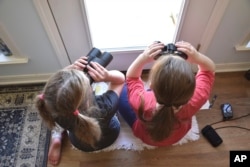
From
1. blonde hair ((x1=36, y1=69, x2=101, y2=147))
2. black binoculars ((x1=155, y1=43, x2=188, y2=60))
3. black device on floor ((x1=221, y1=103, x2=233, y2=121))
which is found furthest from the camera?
black device on floor ((x1=221, y1=103, x2=233, y2=121))

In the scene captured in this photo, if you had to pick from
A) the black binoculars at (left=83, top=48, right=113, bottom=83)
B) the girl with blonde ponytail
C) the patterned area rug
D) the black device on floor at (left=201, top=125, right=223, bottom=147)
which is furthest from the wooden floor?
the black binoculars at (left=83, top=48, right=113, bottom=83)

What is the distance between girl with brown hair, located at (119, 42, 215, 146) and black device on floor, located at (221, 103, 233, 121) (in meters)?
0.38

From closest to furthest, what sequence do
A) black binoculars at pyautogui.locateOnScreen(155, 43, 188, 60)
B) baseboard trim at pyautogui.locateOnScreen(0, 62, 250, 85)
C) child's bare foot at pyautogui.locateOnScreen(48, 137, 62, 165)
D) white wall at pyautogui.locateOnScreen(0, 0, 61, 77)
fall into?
black binoculars at pyautogui.locateOnScreen(155, 43, 188, 60) → white wall at pyautogui.locateOnScreen(0, 0, 61, 77) → child's bare foot at pyautogui.locateOnScreen(48, 137, 62, 165) → baseboard trim at pyautogui.locateOnScreen(0, 62, 250, 85)

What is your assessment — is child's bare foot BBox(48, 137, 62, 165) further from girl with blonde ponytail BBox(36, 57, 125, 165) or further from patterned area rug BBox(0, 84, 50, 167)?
girl with blonde ponytail BBox(36, 57, 125, 165)

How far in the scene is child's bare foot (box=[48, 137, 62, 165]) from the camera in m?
1.11

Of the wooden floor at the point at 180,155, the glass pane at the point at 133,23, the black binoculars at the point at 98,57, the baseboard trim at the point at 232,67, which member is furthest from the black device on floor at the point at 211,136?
the black binoculars at the point at 98,57

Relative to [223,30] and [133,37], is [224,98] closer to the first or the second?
[223,30]

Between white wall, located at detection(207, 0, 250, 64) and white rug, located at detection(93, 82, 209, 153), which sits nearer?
white wall, located at detection(207, 0, 250, 64)

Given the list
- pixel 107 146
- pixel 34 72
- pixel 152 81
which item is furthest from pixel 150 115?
pixel 34 72

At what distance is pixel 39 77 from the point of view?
133cm

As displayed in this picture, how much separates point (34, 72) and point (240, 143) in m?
1.16

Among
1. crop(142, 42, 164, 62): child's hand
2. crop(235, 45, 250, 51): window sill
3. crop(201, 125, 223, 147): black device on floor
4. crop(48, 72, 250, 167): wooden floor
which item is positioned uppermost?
crop(142, 42, 164, 62): child's hand

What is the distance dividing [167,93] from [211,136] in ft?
2.14

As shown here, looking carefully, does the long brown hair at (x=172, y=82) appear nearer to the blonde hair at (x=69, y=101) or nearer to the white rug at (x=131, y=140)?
the blonde hair at (x=69, y=101)
